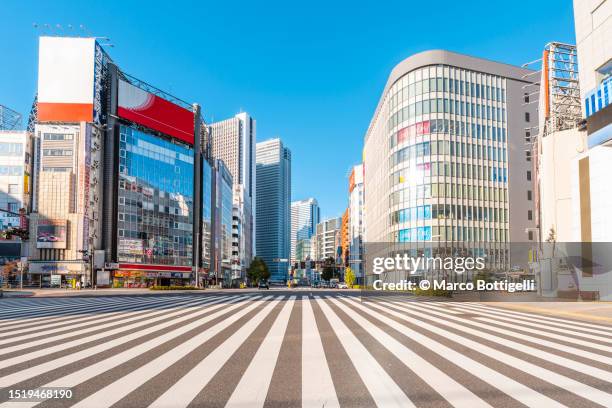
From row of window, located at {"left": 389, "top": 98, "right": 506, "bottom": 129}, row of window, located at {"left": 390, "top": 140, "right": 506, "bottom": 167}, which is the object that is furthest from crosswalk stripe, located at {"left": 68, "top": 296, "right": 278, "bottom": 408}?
row of window, located at {"left": 389, "top": 98, "right": 506, "bottom": 129}

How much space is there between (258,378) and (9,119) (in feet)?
440

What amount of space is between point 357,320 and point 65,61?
71.9 m

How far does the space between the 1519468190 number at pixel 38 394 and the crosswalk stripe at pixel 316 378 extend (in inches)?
115

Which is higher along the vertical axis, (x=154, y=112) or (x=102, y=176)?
(x=154, y=112)

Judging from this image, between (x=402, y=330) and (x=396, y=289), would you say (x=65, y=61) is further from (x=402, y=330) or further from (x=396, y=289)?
(x=402, y=330)

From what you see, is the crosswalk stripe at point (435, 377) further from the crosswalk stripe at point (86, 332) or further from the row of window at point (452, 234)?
A: the row of window at point (452, 234)

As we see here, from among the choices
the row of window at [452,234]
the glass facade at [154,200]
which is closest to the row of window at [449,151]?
the row of window at [452,234]

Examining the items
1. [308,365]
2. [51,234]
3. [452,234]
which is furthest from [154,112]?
[308,365]

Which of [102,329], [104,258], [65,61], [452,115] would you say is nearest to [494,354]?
[102,329]

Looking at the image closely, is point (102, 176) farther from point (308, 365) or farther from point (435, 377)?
point (435, 377)

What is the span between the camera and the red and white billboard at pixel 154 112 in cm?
7650

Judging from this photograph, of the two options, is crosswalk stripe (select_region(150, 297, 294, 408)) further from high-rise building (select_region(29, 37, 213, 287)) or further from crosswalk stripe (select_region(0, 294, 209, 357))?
high-rise building (select_region(29, 37, 213, 287))

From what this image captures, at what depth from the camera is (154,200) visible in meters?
82.0

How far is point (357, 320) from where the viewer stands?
1494 cm
